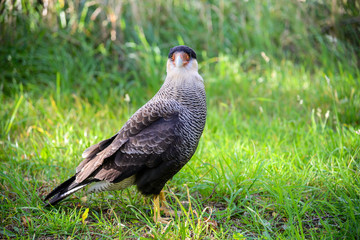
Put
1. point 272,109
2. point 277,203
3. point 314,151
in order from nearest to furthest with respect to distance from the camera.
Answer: point 277,203 < point 314,151 < point 272,109

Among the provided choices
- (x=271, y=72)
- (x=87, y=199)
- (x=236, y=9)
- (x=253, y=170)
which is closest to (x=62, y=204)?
(x=87, y=199)

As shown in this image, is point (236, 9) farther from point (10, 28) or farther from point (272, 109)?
point (10, 28)

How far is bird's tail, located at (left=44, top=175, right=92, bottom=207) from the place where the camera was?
288cm

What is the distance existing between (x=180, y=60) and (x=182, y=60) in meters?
0.04

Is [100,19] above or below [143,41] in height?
above

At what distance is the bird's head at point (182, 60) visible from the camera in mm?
3027

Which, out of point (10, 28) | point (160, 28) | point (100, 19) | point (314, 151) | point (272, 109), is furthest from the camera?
point (160, 28)

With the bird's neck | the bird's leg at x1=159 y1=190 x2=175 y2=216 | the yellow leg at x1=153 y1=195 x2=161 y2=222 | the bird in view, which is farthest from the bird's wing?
the bird's leg at x1=159 y1=190 x2=175 y2=216

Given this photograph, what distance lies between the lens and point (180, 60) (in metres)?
3.00

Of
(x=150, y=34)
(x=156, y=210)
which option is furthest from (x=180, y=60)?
(x=150, y=34)

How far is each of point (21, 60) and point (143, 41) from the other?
5.79 feet

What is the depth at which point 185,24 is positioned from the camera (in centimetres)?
639

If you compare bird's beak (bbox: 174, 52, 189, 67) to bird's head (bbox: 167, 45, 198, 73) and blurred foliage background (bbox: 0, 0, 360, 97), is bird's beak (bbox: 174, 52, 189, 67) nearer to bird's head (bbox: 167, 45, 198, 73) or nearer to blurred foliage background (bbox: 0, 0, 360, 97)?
bird's head (bbox: 167, 45, 198, 73)

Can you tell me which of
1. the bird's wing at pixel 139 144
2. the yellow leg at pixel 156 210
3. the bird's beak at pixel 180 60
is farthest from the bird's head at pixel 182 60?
the yellow leg at pixel 156 210
